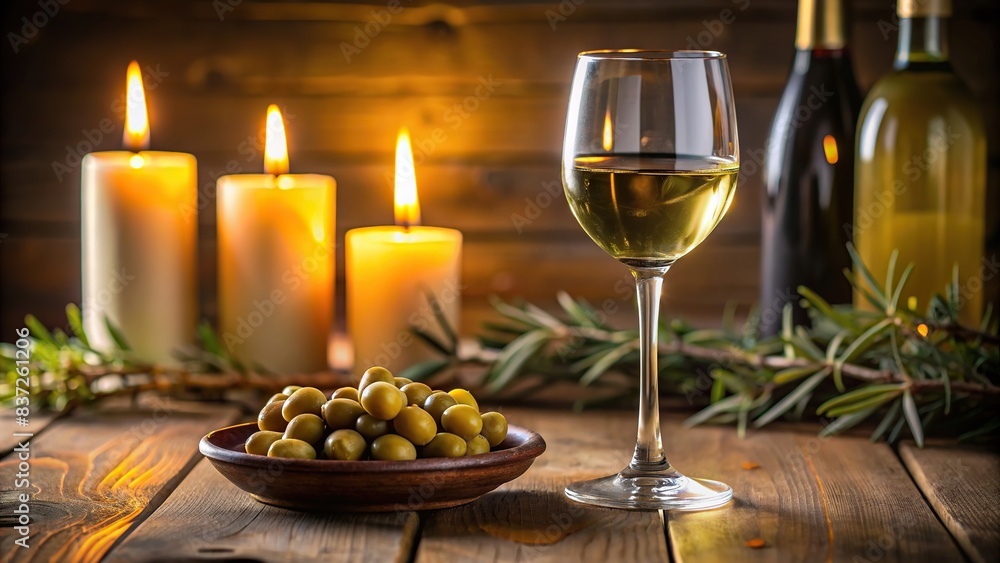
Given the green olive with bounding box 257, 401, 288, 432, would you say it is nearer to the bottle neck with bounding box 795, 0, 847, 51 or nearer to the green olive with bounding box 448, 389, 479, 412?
the green olive with bounding box 448, 389, 479, 412

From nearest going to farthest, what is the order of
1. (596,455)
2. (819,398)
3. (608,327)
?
(596,455)
(819,398)
(608,327)

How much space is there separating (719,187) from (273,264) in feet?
2.06

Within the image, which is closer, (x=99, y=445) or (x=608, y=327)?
(x=99, y=445)

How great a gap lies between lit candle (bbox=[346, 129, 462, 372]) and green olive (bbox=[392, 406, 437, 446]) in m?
0.45

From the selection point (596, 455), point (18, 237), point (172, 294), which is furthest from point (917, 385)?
point (18, 237)

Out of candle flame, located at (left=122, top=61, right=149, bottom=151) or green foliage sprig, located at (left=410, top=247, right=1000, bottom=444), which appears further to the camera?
candle flame, located at (left=122, top=61, right=149, bottom=151)

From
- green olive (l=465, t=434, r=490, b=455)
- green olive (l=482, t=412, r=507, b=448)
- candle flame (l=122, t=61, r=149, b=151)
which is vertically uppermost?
candle flame (l=122, t=61, r=149, b=151)

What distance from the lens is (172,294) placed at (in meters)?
1.33

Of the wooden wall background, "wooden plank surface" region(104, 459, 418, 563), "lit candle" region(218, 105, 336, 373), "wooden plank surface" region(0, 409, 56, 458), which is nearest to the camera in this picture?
"wooden plank surface" region(104, 459, 418, 563)

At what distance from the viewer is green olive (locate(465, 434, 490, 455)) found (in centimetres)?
81

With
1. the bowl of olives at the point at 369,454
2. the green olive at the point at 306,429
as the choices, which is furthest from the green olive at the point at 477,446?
the green olive at the point at 306,429

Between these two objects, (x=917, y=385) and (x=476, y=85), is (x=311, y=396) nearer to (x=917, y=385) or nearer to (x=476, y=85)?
(x=917, y=385)

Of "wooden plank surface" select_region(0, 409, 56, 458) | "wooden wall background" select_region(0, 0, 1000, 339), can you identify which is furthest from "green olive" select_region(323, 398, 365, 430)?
"wooden wall background" select_region(0, 0, 1000, 339)

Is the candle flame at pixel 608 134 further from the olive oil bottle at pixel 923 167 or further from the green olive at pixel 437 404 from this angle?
the olive oil bottle at pixel 923 167
